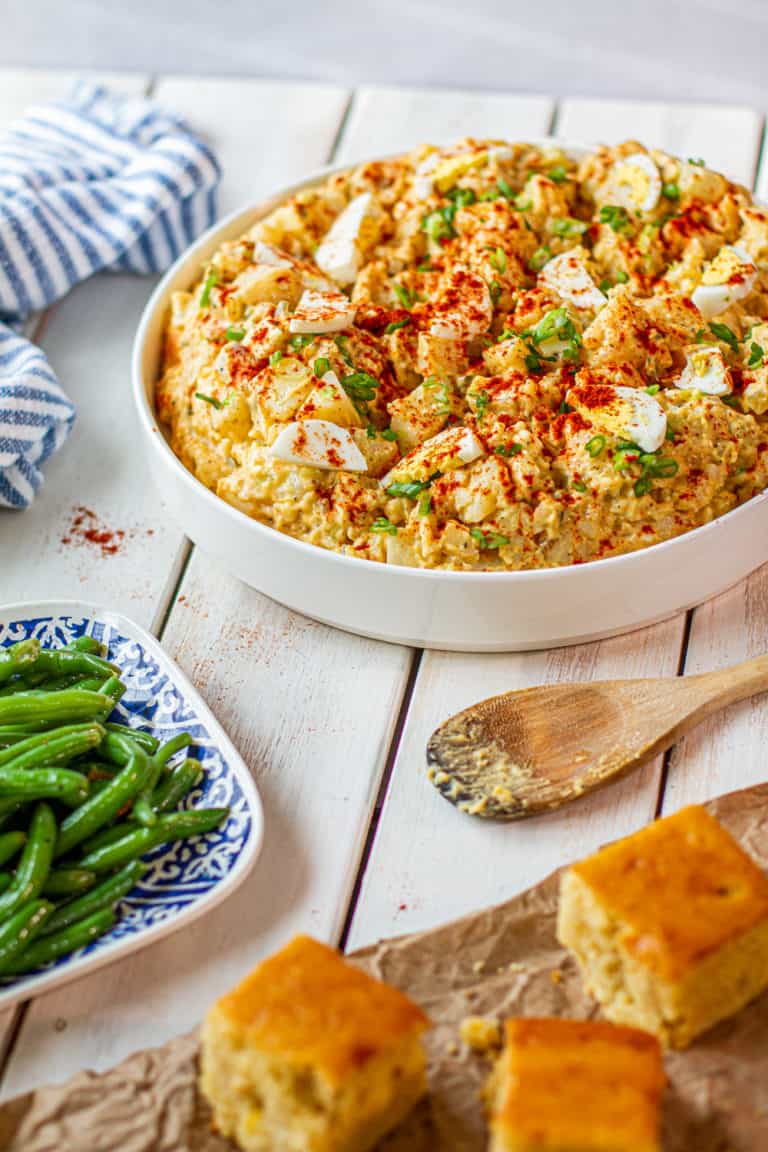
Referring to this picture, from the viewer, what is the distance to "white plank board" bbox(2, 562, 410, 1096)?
2.46 m

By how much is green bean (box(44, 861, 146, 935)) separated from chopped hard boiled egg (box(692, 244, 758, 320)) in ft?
6.21

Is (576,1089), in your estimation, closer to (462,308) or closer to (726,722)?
(726,722)

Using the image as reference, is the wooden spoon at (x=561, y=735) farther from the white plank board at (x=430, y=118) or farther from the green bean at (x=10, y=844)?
the white plank board at (x=430, y=118)

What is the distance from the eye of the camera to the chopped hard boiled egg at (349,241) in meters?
3.54

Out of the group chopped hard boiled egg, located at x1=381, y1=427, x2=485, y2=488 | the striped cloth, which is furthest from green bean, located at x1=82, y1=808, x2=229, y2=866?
the striped cloth

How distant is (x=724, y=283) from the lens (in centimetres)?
332

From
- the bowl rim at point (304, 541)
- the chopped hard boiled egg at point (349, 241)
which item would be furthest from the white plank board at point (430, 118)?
the chopped hard boiled egg at point (349, 241)

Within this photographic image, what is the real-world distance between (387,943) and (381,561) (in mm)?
881

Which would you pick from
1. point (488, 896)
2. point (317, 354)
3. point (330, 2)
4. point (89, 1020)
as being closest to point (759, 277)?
point (317, 354)

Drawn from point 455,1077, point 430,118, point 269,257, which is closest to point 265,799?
point 455,1077

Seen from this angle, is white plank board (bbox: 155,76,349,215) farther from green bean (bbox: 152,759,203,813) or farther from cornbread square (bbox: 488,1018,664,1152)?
cornbread square (bbox: 488,1018,664,1152)

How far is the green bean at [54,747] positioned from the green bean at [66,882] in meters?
0.24

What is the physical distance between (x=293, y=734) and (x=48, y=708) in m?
0.53

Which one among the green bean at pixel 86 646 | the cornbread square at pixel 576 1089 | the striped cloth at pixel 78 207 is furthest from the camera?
the striped cloth at pixel 78 207
